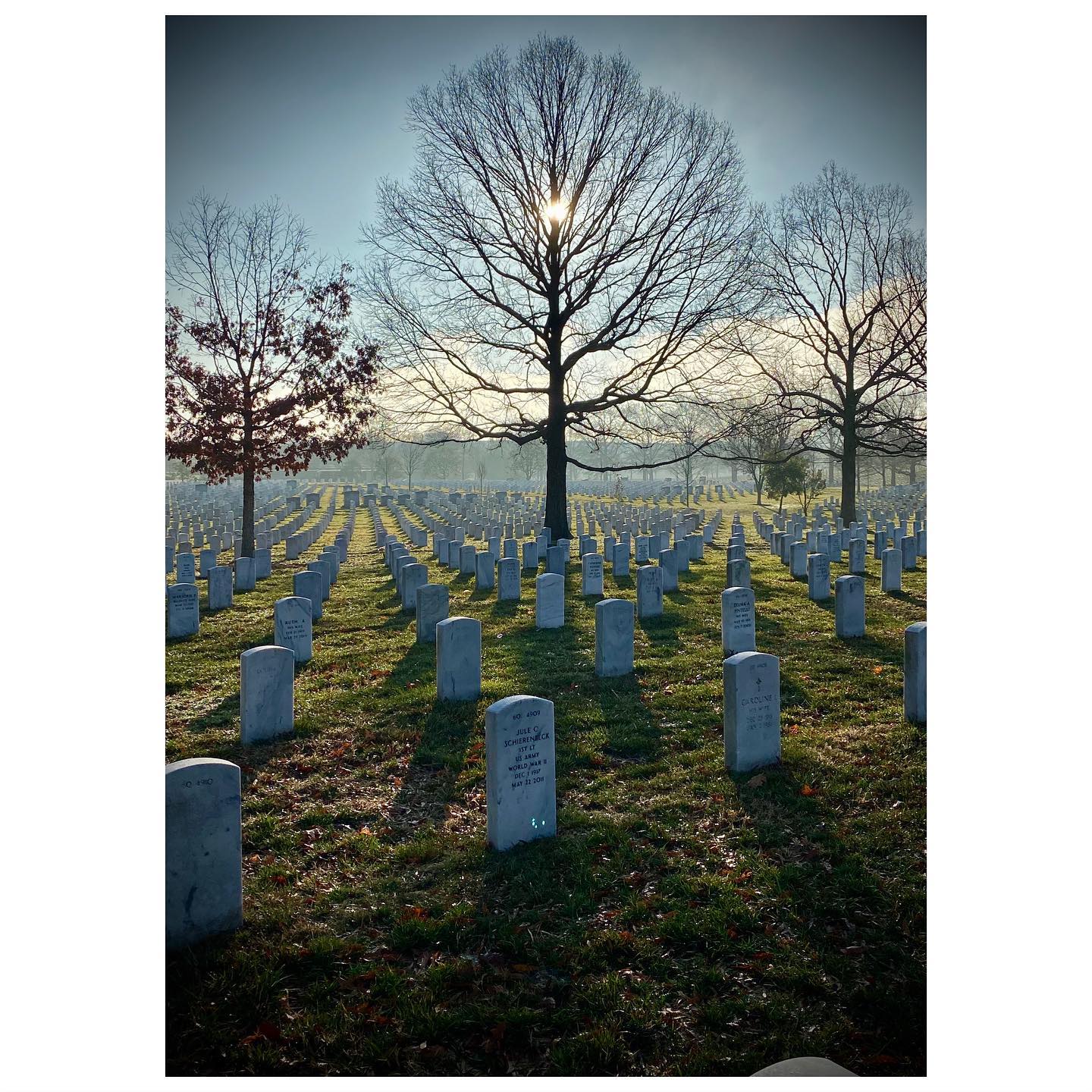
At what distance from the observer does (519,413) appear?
18.1 m

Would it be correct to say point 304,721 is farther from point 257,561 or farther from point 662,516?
point 662,516

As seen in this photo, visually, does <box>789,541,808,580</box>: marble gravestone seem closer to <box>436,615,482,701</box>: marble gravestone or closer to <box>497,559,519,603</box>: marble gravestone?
<box>497,559,519,603</box>: marble gravestone

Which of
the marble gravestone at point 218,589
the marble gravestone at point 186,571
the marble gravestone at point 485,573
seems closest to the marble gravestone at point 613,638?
the marble gravestone at point 485,573

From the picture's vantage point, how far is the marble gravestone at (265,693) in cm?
557

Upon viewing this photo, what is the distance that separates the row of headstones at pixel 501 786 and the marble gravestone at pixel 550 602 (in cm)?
452

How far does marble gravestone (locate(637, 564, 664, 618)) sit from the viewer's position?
33.8 ft

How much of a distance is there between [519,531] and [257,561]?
9.49 meters

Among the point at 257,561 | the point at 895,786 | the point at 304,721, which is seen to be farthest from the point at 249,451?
the point at 895,786

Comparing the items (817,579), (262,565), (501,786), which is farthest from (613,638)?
(262,565)

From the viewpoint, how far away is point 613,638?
7359 millimetres

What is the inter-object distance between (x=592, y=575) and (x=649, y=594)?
7.02 feet

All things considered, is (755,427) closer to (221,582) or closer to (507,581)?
(507,581)

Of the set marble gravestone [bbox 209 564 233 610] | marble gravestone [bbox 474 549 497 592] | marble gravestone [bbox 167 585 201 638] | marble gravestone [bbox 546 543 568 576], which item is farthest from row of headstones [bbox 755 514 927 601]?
marble gravestone [bbox 209 564 233 610]
